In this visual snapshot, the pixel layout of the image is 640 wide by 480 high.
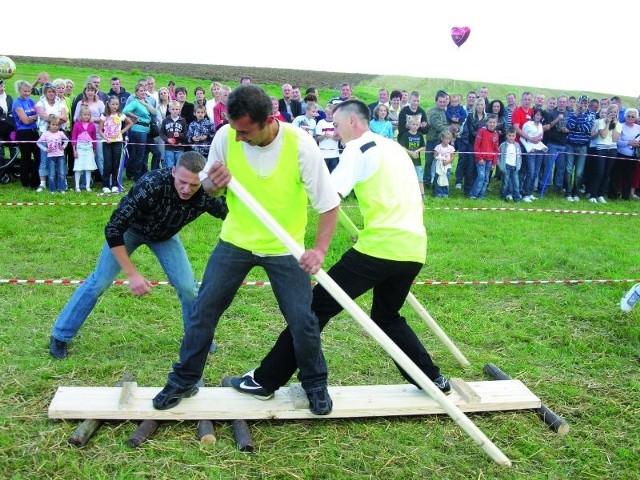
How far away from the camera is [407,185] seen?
13.0 ft

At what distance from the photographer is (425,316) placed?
4727 millimetres

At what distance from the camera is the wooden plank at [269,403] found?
3955 mm

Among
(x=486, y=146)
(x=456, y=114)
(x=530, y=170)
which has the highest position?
(x=456, y=114)

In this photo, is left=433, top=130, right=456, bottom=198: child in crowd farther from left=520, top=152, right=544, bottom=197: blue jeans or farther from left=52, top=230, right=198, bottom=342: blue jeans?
left=52, top=230, right=198, bottom=342: blue jeans

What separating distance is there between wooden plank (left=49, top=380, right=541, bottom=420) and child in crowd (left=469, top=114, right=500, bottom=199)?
352 inches

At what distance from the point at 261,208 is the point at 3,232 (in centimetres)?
643

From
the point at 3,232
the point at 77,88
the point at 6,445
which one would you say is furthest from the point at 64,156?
the point at 77,88

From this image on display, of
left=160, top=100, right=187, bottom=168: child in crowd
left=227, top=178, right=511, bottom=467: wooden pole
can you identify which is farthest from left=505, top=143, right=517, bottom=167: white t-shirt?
left=227, top=178, right=511, bottom=467: wooden pole

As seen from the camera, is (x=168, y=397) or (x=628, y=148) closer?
(x=168, y=397)

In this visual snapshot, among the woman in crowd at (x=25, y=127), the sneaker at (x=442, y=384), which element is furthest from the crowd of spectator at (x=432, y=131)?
the sneaker at (x=442, y=384)

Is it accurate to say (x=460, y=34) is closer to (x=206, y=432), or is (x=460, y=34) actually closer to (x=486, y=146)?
(x=486, y=146)

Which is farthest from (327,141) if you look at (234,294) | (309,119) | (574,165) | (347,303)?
(347,303)

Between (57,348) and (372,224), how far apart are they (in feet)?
8.90

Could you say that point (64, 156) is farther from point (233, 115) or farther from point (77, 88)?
point (77, 88)
